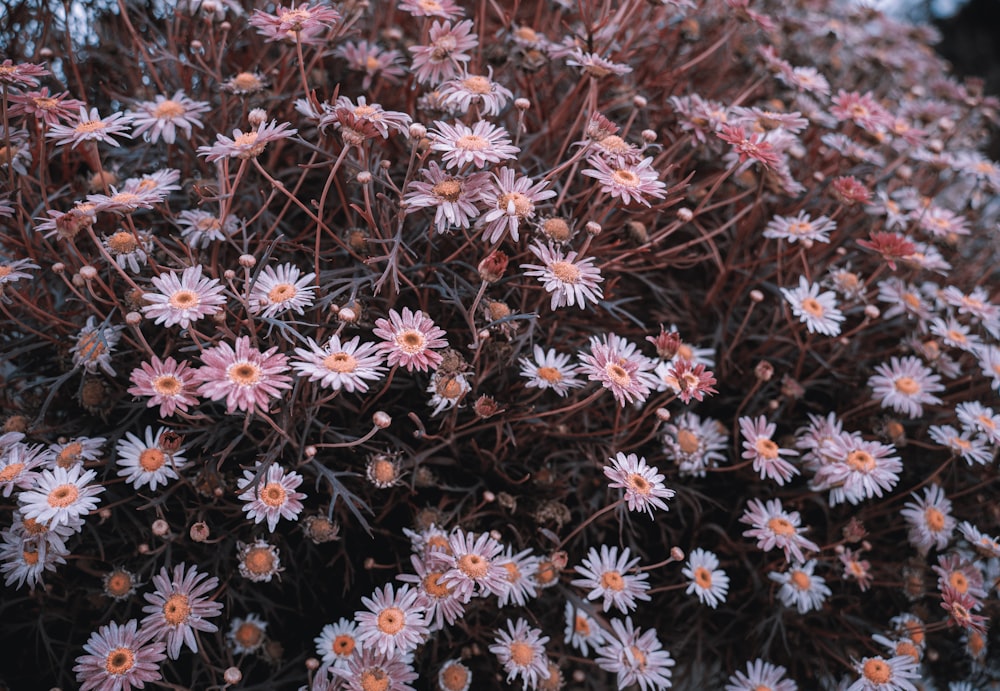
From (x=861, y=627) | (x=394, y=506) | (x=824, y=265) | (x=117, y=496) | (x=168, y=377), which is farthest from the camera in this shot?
(x=824, y=265)

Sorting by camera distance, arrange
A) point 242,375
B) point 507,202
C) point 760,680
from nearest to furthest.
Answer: point 242,375 → point 507,202 → point 760,680

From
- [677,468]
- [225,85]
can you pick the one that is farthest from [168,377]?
[677,468]

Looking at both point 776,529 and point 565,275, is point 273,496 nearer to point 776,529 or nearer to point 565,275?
point 565,275

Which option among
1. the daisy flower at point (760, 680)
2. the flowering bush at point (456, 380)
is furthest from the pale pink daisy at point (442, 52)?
the daisy flower at point (760, 680)

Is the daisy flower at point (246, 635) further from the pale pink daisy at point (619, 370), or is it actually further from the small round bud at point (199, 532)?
the pale pink daisy at point (619, 370)

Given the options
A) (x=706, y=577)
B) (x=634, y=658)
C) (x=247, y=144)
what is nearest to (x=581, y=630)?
(x=634, y=658)

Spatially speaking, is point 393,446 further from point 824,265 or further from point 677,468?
point 824,265

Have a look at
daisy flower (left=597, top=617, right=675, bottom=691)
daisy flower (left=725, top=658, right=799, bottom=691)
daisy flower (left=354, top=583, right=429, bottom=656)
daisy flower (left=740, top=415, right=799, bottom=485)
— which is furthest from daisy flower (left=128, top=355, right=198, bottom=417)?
daisy flower (left=725, top=658, right=799, bottom=691)
